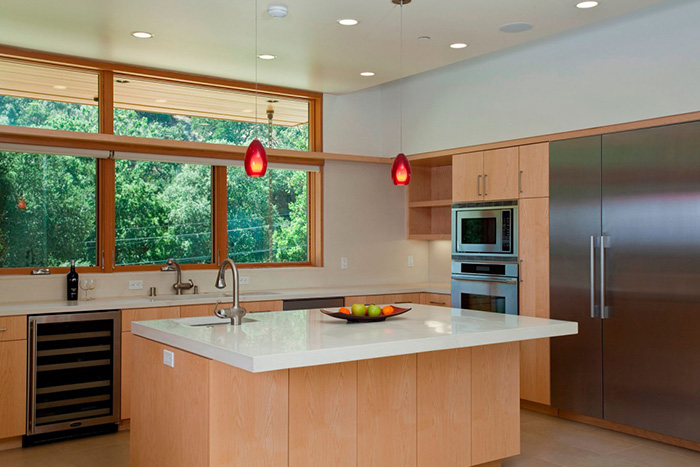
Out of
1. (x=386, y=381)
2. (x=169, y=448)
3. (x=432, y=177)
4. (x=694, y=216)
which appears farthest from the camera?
(x=432, y=177)

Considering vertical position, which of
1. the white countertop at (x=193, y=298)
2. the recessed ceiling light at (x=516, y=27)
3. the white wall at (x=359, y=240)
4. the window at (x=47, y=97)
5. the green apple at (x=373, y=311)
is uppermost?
the recessed ceiling light at (x=516, y=27)

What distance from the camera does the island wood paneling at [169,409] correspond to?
9.67 ft

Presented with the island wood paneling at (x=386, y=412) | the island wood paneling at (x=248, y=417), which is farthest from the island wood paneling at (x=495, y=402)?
the island wood paneling at (x=248, y=417)

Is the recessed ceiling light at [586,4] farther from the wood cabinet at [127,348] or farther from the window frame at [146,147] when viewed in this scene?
the wood cabinet at [127,348]

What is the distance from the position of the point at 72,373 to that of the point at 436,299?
3111 mm

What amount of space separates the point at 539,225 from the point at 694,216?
47.7 inches

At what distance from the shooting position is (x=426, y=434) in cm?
362

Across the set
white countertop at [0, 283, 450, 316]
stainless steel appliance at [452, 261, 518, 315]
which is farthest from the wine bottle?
stainless steel appliance at [452, 261, 518, 315]

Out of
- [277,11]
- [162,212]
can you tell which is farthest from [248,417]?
[162,212]

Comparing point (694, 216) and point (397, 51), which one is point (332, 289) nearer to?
point (397, 51)

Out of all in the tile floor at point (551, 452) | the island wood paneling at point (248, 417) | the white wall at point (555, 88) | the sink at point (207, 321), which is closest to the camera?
the island wood paneling at point (248, 417)

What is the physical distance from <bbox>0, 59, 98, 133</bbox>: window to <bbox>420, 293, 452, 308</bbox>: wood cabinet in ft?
10.4

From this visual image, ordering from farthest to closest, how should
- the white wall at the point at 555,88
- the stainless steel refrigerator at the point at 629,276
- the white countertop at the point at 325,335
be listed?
the white wall at the point at 555,88
the stainless steel refrigerator at the point at 629,276
the white countertop at the point at 325,335

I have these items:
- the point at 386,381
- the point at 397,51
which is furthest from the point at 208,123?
the point at 386,381
